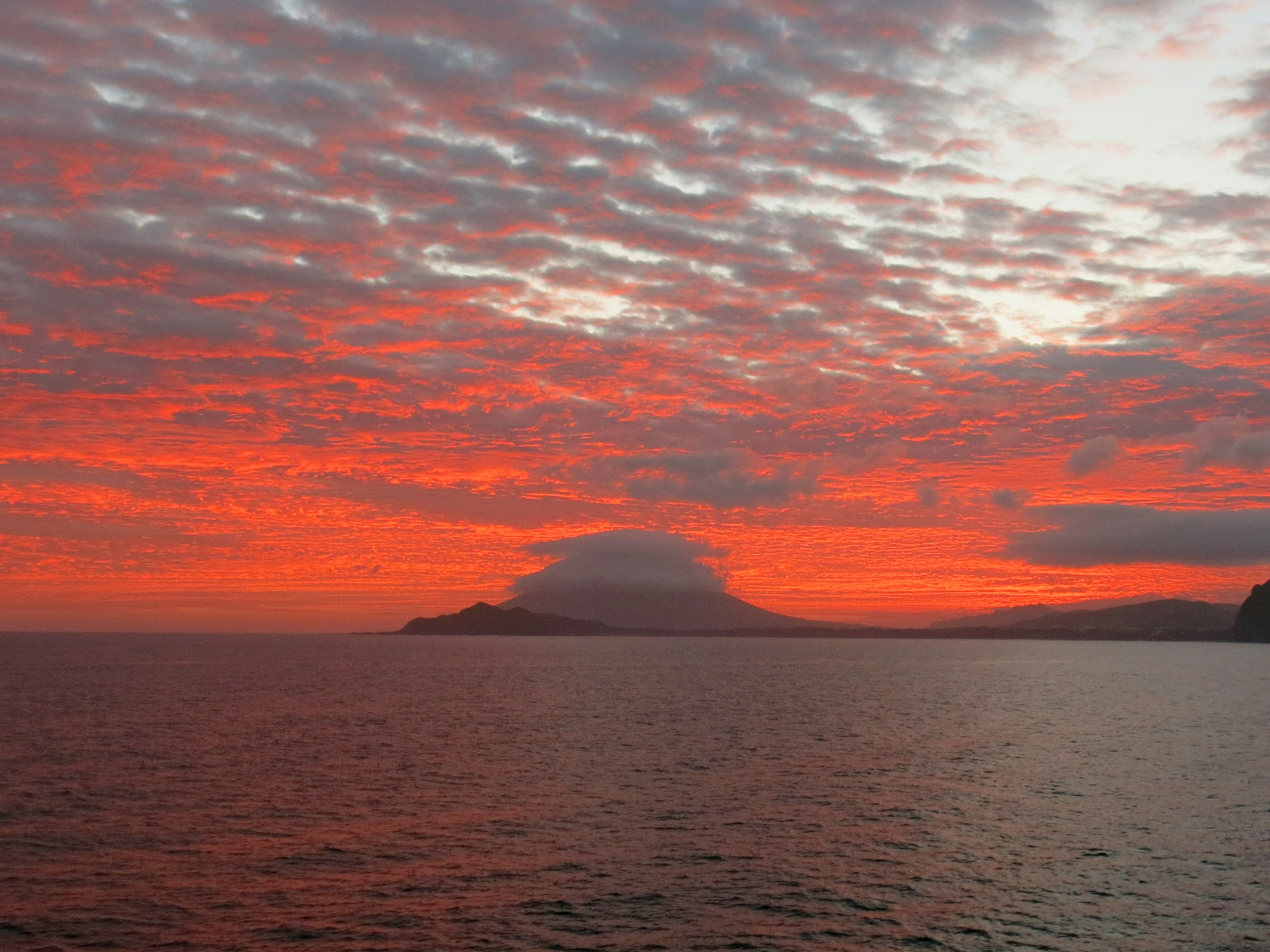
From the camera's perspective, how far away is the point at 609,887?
45.2 meters

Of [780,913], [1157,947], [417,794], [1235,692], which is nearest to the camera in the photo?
[1157,947]

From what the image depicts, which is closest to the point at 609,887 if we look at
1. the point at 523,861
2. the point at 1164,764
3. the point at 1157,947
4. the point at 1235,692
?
the point at 523,861

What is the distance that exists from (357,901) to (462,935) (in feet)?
20.9

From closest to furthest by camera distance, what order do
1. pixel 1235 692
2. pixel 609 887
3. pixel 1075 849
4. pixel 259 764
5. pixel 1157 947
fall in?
1. pixel 1157 947
2. pixel 609 887
3. pixel 1075 849
4. pixel 259 764
5. pixel 1235 692

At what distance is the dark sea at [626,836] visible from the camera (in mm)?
40125

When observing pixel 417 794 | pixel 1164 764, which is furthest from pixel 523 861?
pixel 1164 764

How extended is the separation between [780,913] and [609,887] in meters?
7.86

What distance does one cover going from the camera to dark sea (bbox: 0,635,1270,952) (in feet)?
132

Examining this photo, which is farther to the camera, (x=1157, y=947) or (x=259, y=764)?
(x=259, y=764)

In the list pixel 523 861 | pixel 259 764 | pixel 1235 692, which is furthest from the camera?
pixel 1235 692

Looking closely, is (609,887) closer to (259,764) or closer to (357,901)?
(357,901)

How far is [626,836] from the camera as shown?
5456 centimetres

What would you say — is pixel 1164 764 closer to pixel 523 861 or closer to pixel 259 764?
pixel 523 861

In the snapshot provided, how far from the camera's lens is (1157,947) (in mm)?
38594
